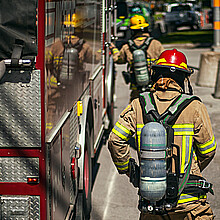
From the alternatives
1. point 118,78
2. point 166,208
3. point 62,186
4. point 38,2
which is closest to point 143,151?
point 166,208

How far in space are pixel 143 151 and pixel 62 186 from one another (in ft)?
2.66

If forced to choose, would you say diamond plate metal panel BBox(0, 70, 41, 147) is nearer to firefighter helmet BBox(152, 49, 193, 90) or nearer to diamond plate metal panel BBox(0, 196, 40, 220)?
diamond plate metal panel BBox(0, 196, 40, 220)

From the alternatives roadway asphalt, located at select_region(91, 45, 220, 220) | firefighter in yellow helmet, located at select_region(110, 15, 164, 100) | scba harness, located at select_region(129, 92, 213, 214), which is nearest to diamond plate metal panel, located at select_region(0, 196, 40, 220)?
scba harness, located at select_region(129, 92, 213, 214)

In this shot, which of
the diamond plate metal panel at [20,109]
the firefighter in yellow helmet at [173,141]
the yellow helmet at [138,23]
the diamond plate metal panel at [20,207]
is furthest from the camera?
the yellow helmet at [138,23]

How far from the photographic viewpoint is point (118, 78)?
16812mm

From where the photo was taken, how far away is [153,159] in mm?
3549

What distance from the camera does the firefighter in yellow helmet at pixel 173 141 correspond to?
12.4 ft

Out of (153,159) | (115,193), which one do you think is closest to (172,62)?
(153,159)

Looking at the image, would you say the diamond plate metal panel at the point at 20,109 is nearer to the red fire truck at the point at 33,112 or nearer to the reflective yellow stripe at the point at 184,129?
the red fire truck at the point at 33,112

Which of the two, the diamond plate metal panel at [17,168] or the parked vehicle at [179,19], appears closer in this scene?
the diamond plate metal panel at [17,168]

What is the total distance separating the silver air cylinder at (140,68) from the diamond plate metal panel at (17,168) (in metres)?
4.67

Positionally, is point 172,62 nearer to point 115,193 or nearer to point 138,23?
point 115,193

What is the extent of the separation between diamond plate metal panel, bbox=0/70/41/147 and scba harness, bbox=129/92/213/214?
2.39ft

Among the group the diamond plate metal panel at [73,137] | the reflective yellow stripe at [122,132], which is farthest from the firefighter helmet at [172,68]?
the diamond plate metal panel at [73,137]
